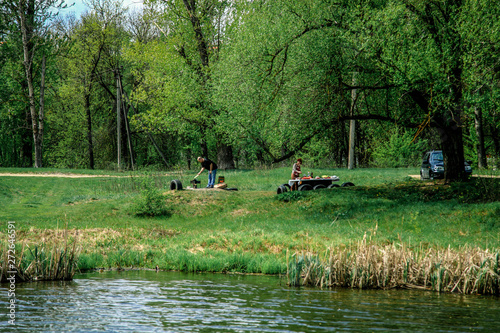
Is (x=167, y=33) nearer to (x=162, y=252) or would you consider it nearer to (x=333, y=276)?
(x=162, y=252)

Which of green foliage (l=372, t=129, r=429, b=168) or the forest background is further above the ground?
the forest background

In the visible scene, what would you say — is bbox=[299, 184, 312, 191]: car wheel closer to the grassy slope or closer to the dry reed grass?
the grassy slope

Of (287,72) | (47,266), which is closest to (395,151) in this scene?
(287,72)

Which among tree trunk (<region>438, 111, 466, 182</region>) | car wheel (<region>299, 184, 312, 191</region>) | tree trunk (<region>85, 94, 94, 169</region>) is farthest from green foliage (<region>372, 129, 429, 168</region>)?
tree trunk (<region>85, 94, 94, 169</region>)

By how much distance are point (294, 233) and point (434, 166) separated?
14.7 metres

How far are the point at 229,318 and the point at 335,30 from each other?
50.5ft

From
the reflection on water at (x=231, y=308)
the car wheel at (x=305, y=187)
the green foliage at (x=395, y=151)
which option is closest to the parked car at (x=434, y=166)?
the car wheel at (x=305, y=187)

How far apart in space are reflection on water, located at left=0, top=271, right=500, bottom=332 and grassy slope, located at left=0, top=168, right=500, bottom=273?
2188mm

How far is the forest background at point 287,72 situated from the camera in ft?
61.7

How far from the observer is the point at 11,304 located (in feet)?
30.4

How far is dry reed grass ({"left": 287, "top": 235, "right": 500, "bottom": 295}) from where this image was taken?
11281 millimetres

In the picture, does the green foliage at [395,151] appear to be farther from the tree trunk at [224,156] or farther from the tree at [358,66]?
the tree at [358,66]

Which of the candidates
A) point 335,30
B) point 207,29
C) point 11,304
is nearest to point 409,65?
point 335,30

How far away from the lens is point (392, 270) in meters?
11.7
